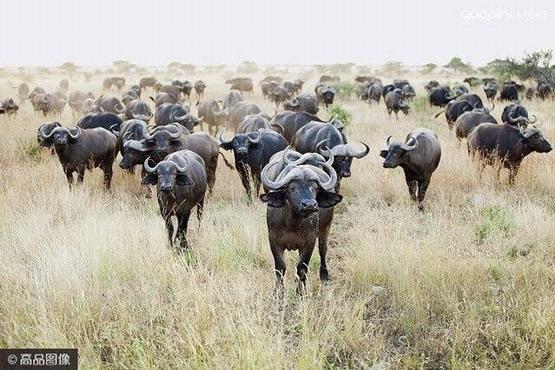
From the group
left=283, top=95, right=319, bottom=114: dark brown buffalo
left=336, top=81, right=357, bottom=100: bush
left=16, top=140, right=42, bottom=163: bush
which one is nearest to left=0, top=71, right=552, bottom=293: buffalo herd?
left=16, top=140, right=42, bottom=163: bush

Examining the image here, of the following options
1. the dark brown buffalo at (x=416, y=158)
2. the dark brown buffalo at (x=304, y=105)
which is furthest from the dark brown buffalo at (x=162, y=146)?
the dark brown buffalo at (x=304, y=105)

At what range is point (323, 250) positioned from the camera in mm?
5973

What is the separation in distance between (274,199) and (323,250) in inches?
58.6

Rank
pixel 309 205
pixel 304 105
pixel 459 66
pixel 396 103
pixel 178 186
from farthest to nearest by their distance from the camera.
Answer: pixel 459 66
pixel 396 103
pixel 304 105
pixel 178 186
pixel 309 205

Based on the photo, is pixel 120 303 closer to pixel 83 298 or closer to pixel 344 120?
pixel 83 298

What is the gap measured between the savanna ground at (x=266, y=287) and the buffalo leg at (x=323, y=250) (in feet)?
0.57

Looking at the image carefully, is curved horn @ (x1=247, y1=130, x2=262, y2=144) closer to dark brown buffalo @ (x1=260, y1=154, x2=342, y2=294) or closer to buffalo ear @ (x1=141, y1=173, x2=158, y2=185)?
buffalo ear @ (x1=141, y1=173, x2=158, y2=185)

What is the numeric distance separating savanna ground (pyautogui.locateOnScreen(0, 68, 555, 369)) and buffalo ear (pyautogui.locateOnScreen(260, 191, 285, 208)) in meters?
0.86

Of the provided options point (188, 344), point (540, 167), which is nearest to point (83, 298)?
point (188, 344)

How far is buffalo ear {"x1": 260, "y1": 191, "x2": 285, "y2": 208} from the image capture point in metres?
4.73

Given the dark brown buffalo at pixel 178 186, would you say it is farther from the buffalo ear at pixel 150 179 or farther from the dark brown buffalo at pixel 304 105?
the dark brown buffalo at pixel 304 105

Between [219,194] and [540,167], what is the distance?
6425 mm

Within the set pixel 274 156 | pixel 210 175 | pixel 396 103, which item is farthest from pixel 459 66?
pixel 274 156

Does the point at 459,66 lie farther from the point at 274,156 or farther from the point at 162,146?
the point at 274,156
